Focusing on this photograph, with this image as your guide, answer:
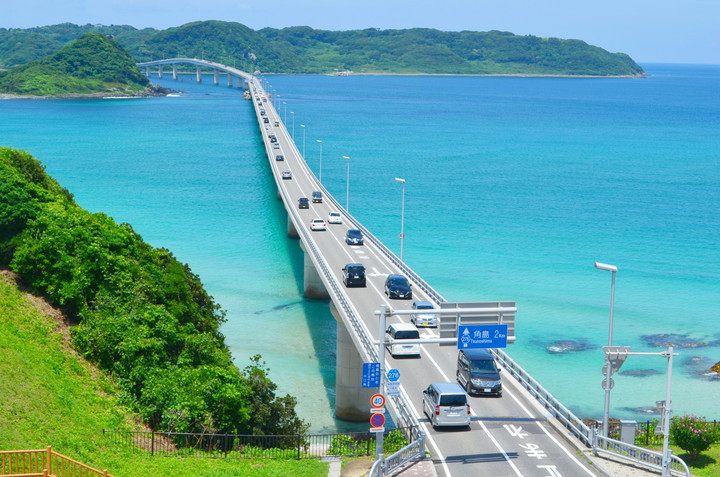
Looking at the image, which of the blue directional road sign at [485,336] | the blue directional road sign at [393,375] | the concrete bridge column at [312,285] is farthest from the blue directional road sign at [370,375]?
the concrete bridge column at [312,285]

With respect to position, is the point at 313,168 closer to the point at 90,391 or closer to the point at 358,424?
the point at 358,424

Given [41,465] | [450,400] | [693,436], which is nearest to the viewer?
[41,465]

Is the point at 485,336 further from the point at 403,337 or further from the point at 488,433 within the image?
the point at 403,337

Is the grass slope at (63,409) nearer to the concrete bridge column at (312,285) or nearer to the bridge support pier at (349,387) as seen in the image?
the bridge support pier at (349,387)

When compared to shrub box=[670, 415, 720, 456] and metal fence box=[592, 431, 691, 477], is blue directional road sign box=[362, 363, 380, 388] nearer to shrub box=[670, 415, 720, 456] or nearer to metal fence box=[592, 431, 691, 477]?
metal fence box=[592, 431, 691, 477]

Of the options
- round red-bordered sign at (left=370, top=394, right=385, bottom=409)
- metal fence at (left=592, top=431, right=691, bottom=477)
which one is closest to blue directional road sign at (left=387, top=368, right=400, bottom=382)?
round red-bordered sign at (left=370, top=394, right=385, bottom=409)

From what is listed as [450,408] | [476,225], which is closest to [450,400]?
[450,408]
